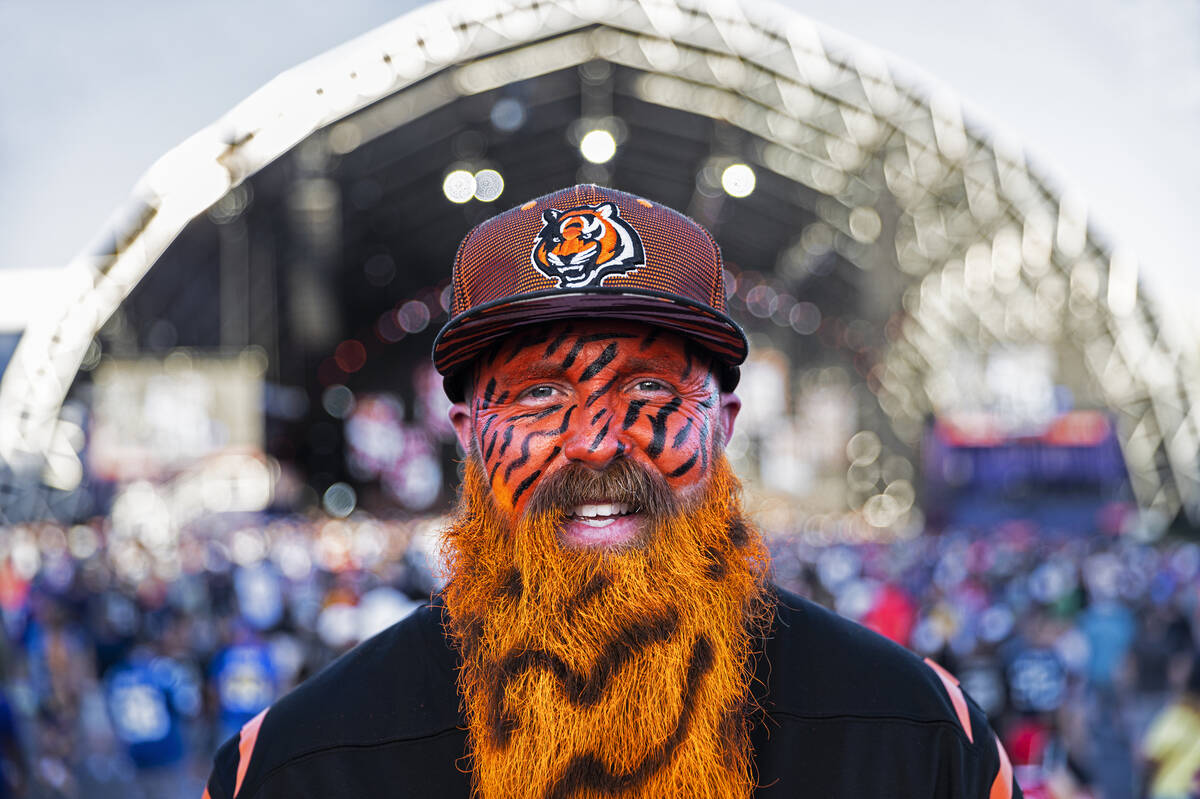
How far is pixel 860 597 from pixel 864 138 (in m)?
18.1

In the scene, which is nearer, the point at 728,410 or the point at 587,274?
the point at 587,274

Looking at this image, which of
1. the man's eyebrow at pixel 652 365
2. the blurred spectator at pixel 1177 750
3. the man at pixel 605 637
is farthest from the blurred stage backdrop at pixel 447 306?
the man's eyebrow at pixel 652 365

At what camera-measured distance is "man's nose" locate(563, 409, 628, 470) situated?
173 centimetres

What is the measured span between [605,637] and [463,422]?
49 centimetres

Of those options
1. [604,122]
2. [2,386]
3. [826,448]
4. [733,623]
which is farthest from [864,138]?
[733,623]

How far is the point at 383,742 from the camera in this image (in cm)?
176

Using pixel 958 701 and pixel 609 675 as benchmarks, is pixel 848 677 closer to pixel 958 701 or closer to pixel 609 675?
pixel 958 701

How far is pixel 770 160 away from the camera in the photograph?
30.6 metres

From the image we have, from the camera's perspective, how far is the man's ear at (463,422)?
1961mm

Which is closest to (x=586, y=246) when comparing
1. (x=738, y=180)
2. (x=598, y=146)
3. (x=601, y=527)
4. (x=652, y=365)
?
(x=652, y=365)

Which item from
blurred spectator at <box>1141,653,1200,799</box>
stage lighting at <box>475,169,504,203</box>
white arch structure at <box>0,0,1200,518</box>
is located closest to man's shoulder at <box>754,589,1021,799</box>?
blurred spectator at <box>1141,653,1200,799</box>

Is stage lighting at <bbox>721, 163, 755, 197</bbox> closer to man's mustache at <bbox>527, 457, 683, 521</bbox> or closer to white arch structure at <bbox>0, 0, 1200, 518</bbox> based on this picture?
white arch structure at <bbox>0, 0, 1200, 518</bbox>

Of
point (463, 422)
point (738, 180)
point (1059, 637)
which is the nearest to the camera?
point (463, 422)

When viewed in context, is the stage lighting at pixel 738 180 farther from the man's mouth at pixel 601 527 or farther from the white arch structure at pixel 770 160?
the man's mouth at pixel 601 527
